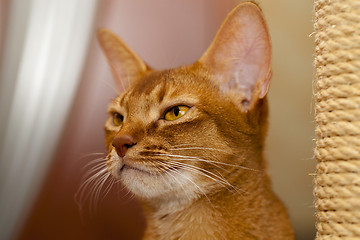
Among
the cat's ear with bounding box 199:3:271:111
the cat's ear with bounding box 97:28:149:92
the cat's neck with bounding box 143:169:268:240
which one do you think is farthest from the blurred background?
the cat's ear with bounding box 199:3:271:111

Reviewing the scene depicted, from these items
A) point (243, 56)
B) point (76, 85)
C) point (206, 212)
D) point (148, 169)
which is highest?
point (243, 56)

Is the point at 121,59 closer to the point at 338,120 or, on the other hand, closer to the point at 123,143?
the point at 123,143

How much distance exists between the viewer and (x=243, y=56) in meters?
1.26

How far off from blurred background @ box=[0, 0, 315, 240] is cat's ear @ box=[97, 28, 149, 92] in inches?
18.0

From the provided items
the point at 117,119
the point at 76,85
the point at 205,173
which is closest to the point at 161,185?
the point at 205,173

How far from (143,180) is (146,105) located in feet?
0.83

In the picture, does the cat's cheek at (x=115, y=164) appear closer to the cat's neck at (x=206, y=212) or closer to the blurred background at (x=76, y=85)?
the cat's neck at (x=206, y=212)

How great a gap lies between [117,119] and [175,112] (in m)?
0.31

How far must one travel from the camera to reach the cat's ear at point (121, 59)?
153 cm

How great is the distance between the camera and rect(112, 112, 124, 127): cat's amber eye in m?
1.40

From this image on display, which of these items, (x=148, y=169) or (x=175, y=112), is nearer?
(x=148, y=169)

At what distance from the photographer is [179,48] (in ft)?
7.26

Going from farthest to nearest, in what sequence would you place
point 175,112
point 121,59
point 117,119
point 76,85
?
point 76,85 < point 121,59 < point 117,119 < point 175,112

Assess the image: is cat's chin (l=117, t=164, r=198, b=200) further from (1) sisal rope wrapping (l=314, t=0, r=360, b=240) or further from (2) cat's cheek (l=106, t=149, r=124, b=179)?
(1) sisal rope wrapping (l=314, t=0, r=360, b=240)
